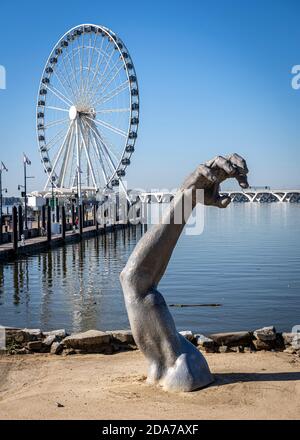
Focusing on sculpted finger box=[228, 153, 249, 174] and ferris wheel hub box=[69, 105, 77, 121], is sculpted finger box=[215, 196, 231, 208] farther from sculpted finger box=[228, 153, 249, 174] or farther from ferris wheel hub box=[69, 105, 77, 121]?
ferris wheel hub box=[69, 105, 77, 121]

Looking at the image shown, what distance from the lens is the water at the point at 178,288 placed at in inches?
543

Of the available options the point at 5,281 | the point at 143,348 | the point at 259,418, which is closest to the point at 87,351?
the point at 143,348

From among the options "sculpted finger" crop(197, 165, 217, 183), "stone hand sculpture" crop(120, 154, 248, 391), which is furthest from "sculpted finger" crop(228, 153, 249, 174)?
"sculpted finger" crop(197, 165, 217, 183)

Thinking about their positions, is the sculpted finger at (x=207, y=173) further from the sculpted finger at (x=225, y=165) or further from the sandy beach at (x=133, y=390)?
the sandy beach at (x=133, y=390)

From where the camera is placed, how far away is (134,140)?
164ft

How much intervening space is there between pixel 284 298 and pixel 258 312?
93.8 inches

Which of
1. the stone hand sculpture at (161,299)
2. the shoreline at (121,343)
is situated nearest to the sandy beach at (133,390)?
the stone hand sculpture at (161,299)

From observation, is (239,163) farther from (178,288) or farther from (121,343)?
(178,288)

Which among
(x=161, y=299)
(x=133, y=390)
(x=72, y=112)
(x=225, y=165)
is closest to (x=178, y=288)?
(x=161, y=299)

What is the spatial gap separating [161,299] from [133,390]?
3.36ft

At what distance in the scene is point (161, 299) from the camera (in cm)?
666

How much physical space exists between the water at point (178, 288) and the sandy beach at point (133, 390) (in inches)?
182

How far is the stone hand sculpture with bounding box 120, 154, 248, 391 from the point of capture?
6391 millimetres
